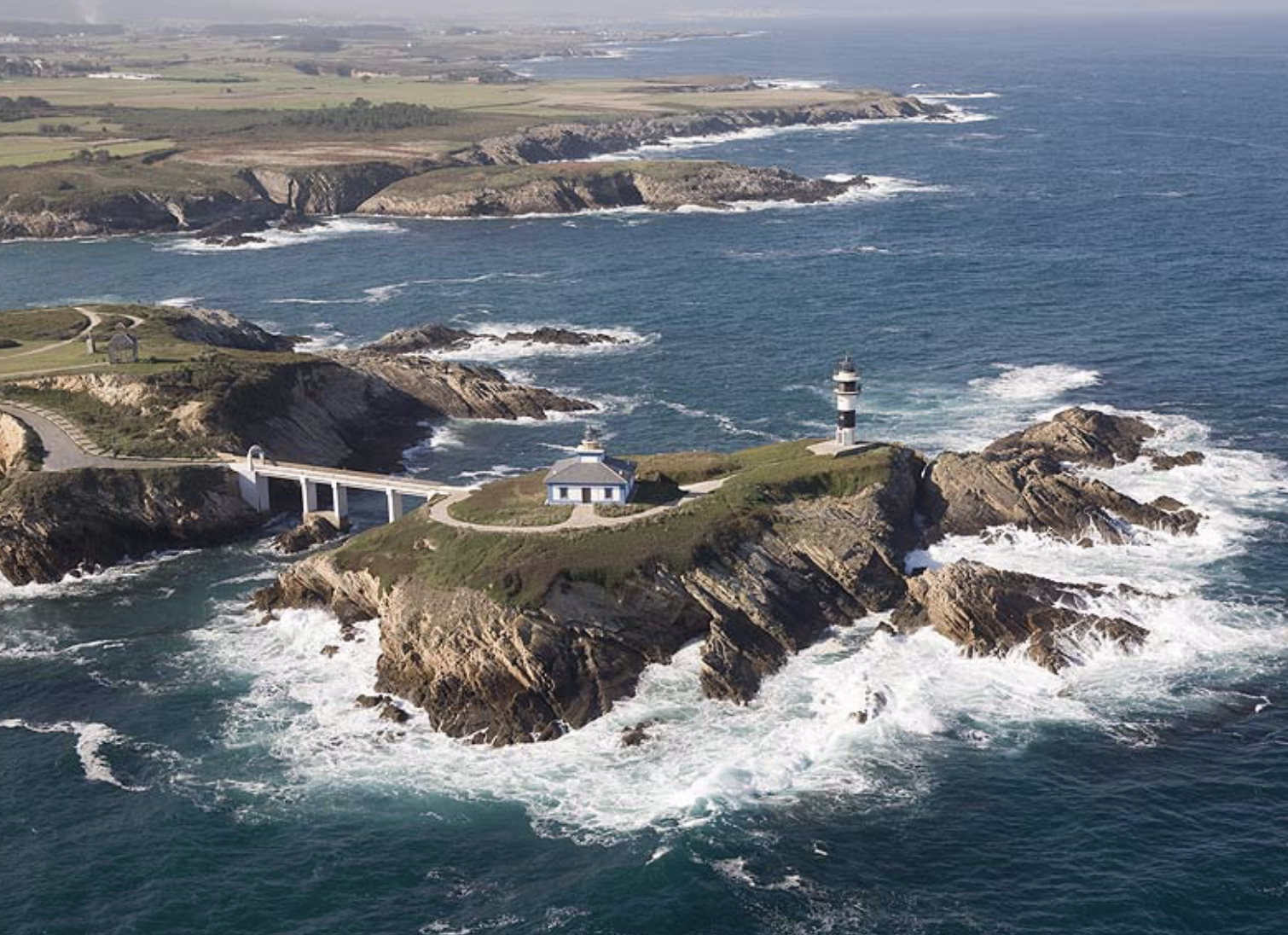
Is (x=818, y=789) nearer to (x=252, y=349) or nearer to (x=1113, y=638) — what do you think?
(x=1113, y=638)

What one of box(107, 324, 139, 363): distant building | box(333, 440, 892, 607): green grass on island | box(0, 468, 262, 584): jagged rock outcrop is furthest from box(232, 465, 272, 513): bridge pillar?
box(107, 324, 139, 363): distant building

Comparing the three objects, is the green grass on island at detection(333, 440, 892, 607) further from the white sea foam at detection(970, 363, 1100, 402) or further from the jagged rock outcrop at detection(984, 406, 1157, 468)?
the white sea foam at detection(970, 363, 1100, 402)

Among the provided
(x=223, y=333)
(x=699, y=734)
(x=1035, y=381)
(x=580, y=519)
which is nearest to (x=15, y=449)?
(x=223, y=333)

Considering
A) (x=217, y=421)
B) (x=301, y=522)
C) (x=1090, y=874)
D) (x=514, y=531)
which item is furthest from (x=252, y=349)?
(x=1090, y=874)

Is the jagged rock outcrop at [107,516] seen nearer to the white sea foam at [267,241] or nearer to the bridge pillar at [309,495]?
the bridge pillar at [309,495]

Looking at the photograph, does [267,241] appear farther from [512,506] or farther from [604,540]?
[604,540]

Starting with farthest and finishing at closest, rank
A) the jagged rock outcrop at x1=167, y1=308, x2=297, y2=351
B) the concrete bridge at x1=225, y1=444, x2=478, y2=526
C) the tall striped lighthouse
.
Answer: the jagged rock outcrop at x1=167, y1=308, x2=297, y2=351
the concrete bridge at x1=225, y1=444, x2=478, y2=526
the tall striped lighthouse
